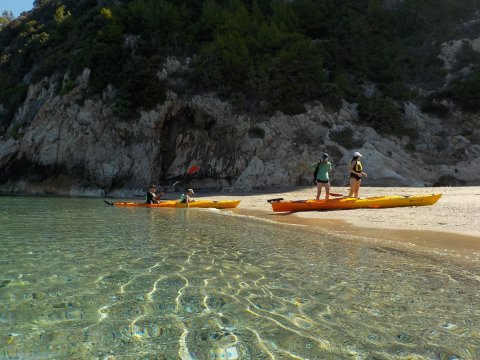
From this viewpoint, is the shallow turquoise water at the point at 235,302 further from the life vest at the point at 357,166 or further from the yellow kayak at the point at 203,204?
the yellow kayak at the point at 203,204

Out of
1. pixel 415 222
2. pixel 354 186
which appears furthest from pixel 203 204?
pixel 415 222

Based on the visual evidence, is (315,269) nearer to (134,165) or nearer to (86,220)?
(86,220)

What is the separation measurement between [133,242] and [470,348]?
6829 millimetres

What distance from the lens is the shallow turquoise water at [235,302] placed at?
3492mm

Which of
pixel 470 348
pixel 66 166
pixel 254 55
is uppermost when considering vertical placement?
pixel 254 55

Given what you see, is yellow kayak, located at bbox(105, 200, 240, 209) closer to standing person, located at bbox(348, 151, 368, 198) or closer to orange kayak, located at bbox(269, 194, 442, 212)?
orange kayak, located at bbox(269, 194, 442, 212)

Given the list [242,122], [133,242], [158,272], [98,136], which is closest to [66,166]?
[98,136]

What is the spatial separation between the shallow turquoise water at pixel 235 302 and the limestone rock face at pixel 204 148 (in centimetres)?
1862

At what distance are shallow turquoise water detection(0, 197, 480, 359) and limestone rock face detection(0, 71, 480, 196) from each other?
1862cm

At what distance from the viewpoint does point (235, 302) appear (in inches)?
183

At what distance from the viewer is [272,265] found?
21.4 feet

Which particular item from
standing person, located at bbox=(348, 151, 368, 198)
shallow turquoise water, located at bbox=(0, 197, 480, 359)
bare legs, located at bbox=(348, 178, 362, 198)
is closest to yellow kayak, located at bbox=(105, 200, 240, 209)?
bare legs, located at bbox=(348, 178, 362, 198)

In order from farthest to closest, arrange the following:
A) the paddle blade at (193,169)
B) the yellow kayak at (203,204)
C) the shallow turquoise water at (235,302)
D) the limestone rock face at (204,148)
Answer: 1. the paddle blade at (193,169)
2. the limestone rock face at (204,148)
3. the yellow kayak at (203,204)
4. the shallow turquoise water at (235,302)

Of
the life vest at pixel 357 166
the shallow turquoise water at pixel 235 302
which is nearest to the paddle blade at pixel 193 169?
the life vest at pixel 357 166
